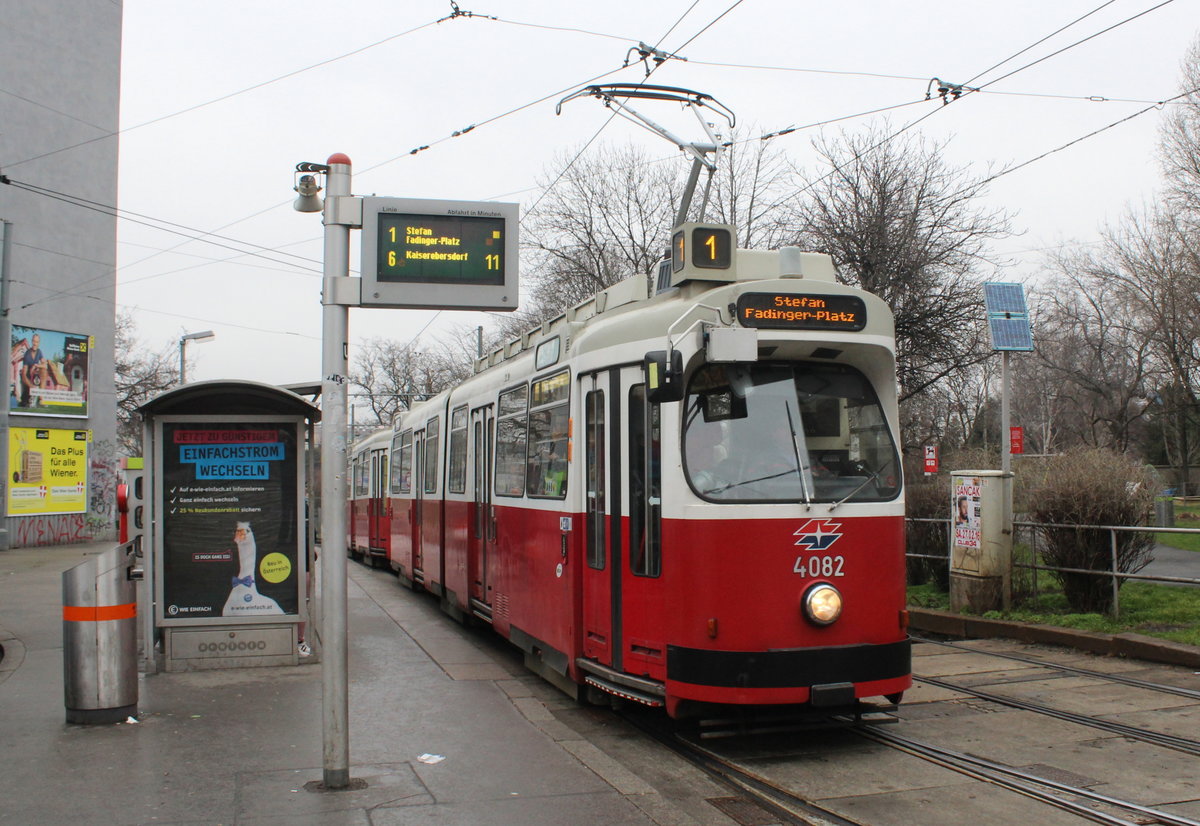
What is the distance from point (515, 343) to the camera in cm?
1184

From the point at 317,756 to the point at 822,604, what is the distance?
3.45 metres

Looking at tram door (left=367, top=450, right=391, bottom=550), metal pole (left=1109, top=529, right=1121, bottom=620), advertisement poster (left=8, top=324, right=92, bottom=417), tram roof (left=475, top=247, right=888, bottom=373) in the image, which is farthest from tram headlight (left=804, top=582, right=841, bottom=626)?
advertisement poster (left=8, top=324, right=92, bottom=417)

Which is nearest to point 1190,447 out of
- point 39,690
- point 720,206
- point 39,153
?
point 720,206

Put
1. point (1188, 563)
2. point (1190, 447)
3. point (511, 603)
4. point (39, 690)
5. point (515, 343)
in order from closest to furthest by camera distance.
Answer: point (39, 690), point (511, 603), point (515, 343), point (1188, 563), point (1190, 447)

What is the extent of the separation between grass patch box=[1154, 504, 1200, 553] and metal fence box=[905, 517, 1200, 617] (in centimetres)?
127

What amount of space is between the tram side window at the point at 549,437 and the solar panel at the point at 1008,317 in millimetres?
6333

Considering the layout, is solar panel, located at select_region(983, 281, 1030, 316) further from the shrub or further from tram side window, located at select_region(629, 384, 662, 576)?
tram side window, located at select_region(629, 384, 662, 576)

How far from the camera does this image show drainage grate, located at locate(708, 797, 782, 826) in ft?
19.3

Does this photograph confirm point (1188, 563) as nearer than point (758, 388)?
No

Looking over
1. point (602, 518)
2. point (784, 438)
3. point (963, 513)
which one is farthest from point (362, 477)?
point (784, 438)

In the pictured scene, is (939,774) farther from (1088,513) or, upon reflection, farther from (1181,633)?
(1088,513)

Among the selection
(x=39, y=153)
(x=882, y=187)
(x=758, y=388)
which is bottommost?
(x=758, y=388)

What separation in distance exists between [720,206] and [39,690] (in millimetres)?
22906

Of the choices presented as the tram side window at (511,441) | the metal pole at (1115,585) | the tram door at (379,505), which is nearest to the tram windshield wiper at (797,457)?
the tram side window at (511,441)
